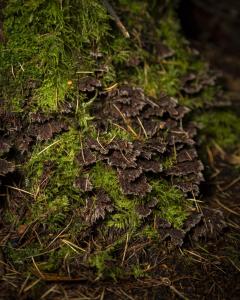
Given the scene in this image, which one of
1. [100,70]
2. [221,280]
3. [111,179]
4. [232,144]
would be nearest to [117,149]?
[111,179]

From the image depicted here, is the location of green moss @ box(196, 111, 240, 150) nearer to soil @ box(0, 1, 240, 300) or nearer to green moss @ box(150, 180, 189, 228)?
soil @ box(0, 1, 240, 300)

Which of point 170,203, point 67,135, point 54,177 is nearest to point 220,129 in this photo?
point 170,203

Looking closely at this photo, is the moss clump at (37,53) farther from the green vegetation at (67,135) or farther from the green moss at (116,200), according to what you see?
the green moss at (116,200)

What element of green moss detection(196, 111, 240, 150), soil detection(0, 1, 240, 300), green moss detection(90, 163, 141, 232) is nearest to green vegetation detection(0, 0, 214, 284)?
green moss detection(90, 163, 141, 232)

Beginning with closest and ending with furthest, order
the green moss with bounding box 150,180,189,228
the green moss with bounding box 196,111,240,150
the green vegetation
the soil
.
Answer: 1. the soil
2. the green vegetation
3. the green moss with bounding box 150,180,189,228
4. the green moss with bounding box 196,111,240,150

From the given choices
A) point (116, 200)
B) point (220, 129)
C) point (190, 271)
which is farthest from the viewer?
point (220, 129)

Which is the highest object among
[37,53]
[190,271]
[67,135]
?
[37,53]

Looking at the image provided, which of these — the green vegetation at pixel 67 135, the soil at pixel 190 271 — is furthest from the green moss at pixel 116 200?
the soil at pixel 190 271

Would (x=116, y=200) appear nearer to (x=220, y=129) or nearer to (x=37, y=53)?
(x=37, y=53)

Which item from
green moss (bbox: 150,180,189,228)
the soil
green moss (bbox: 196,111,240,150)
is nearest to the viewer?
the soil
